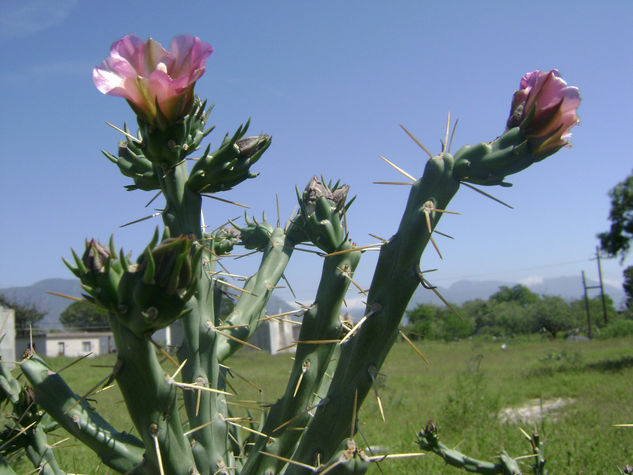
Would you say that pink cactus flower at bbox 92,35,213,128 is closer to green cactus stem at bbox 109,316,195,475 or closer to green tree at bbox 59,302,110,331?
green cactus stem at bbox 109,316,195,475

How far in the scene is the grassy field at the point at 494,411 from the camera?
605 cm

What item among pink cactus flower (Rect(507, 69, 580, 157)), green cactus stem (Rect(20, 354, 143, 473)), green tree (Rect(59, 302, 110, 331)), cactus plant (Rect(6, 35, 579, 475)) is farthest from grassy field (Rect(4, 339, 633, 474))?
green tree (Rect(59, 302, 110, 331))

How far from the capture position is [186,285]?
1173 mm

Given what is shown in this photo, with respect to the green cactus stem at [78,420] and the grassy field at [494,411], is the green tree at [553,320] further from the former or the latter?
the green cactus stem at [78,420]

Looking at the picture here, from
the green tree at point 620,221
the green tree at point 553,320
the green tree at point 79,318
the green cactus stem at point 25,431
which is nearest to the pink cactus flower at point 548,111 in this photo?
the green cactus stem at point 25,431

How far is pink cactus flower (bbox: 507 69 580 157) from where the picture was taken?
149 cm

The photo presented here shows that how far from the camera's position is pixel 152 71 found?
59.9 inches

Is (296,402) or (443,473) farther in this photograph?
(443,473)

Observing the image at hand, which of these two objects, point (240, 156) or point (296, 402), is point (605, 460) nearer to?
point (296, 402)

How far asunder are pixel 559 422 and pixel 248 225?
7701mm

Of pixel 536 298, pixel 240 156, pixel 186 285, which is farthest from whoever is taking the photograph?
pixel 536 298

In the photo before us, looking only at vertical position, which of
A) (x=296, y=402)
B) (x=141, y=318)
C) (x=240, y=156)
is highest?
(x=240, y=156)

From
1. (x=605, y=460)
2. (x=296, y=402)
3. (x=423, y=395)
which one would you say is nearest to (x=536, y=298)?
(x=423, y=395)

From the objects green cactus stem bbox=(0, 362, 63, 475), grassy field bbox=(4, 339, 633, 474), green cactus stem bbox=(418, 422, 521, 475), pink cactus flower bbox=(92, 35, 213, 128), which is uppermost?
pink cactus flower bbox=(92, 35, 213, 128)
